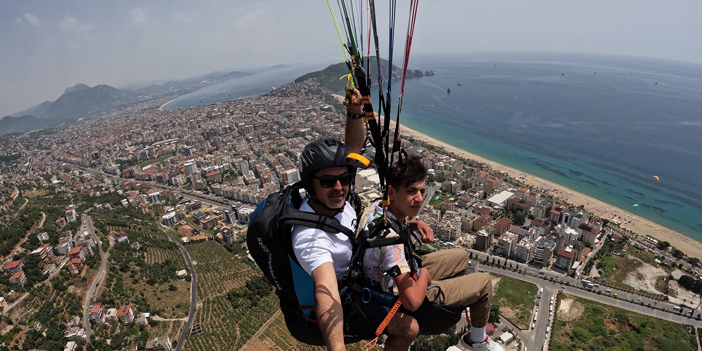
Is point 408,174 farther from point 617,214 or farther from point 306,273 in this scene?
point 617,214

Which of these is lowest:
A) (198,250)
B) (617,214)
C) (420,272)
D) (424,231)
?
(617,214)

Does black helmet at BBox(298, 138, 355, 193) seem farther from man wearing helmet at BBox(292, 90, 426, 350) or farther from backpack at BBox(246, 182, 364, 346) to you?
→ backpack at BBox(246, 182, 364, 346)

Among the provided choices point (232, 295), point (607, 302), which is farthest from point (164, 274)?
point (607, 302)

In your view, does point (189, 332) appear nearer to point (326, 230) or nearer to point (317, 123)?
point (326, 230)

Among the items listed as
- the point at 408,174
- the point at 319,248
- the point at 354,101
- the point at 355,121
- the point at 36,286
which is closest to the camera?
the point at 319,248

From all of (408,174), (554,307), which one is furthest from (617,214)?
(408,174)

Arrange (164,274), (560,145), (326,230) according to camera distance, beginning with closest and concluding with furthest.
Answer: (326,230), (164,274), (560,145)
